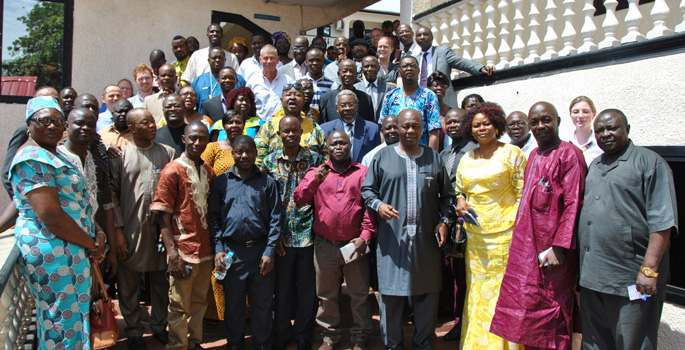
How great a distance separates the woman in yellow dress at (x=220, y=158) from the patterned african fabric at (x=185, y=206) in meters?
0.57

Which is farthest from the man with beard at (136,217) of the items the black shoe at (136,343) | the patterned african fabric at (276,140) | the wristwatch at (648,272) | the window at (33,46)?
the window at (33,46)

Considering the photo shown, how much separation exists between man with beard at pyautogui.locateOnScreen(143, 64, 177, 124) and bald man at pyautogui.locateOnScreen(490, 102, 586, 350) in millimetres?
4526

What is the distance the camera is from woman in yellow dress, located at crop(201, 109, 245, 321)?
195 inches

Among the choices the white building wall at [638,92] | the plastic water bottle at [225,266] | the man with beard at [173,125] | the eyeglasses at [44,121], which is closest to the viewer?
the eyeglasses at [44,121]

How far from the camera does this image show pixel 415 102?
5.50 metres

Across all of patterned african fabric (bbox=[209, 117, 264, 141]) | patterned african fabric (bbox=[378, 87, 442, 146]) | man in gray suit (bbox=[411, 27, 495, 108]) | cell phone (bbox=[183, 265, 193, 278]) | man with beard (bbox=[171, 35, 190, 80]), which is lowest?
cell phone (bbox=[183, 265, 193, 278])

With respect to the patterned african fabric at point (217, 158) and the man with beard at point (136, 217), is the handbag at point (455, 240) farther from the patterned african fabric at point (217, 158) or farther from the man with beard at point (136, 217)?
the man with beard at point (136, 217)

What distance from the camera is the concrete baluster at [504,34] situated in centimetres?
621

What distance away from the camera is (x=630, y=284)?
131 inches

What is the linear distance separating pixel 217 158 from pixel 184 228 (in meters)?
0.93

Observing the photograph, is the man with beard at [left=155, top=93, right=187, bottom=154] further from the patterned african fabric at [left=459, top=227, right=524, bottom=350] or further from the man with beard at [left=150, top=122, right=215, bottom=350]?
the patterned african fabric at [left=459, top=227, right=524, bottom=350]

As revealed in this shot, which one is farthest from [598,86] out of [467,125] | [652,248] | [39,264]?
[39,264]

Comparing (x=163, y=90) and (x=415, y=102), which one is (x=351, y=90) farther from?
(x=163, y=90)

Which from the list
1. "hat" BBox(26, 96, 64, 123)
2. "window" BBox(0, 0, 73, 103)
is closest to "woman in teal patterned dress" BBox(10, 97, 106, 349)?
"hat" BBox(26, 96, 64, 123)
